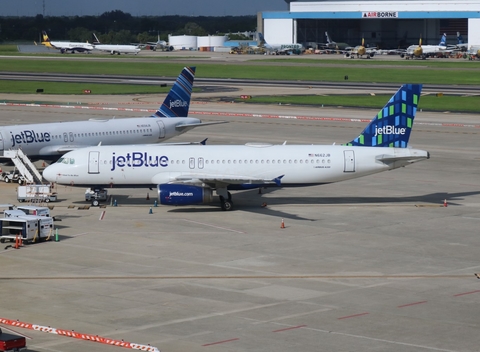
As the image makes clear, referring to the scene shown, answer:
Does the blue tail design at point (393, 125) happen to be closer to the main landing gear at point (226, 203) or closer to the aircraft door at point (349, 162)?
the aircraft door at point (349, 162)

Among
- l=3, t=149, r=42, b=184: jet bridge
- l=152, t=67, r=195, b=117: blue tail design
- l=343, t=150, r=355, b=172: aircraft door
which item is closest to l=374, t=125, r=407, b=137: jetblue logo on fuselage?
l=343, t=150, r=355, b=172: aircraft door

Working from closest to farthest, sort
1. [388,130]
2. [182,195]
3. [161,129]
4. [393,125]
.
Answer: [182,195], [388,130], [393,125], [161,129]

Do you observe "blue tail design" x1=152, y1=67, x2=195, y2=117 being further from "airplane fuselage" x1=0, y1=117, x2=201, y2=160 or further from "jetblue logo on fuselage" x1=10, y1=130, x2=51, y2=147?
"jetblue logo on fuselage" x1=10, y1=130, x2=51, y2=147

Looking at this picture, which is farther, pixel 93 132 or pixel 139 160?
pixel 93 132

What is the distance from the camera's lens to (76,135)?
7069 centimetres

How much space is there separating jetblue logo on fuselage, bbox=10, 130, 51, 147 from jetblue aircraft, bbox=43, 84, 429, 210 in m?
11.6

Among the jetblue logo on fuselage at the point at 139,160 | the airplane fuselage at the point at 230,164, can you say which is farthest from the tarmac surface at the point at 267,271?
the jetblue logo on fuselage at the point at 139,160

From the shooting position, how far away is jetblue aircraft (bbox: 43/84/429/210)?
5572cm

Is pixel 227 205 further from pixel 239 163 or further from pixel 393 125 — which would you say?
pixel 393 125

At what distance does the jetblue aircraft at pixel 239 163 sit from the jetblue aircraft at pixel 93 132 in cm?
1195

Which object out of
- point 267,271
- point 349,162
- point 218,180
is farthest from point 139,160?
point 267,271

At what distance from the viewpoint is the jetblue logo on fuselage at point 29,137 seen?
67.8m

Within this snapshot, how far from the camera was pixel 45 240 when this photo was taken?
48.0m

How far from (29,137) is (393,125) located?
28.7 metres
